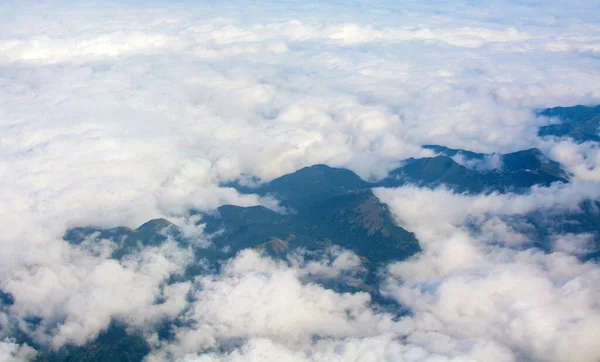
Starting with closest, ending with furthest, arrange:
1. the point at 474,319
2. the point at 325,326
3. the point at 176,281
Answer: the point at 474,319 < the point at 325,326 < the point at 176,281

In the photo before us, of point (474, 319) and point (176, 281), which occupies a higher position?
point (474, 319)

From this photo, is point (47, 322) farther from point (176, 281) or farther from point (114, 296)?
point (176, 281)

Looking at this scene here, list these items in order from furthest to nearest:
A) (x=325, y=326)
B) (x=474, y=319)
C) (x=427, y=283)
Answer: (x=427, y=283)
(x=325, y=326)
(x=474, y=319)

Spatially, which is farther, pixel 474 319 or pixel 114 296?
pixel 114 296

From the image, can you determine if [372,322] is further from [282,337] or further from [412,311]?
[282,337]

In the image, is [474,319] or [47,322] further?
[47,322]

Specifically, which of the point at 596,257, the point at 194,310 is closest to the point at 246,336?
the point at 194,310

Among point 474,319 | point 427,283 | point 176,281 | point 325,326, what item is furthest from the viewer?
point 176,281

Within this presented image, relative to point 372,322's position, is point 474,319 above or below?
above

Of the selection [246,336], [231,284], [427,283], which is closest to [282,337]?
[246,336]
